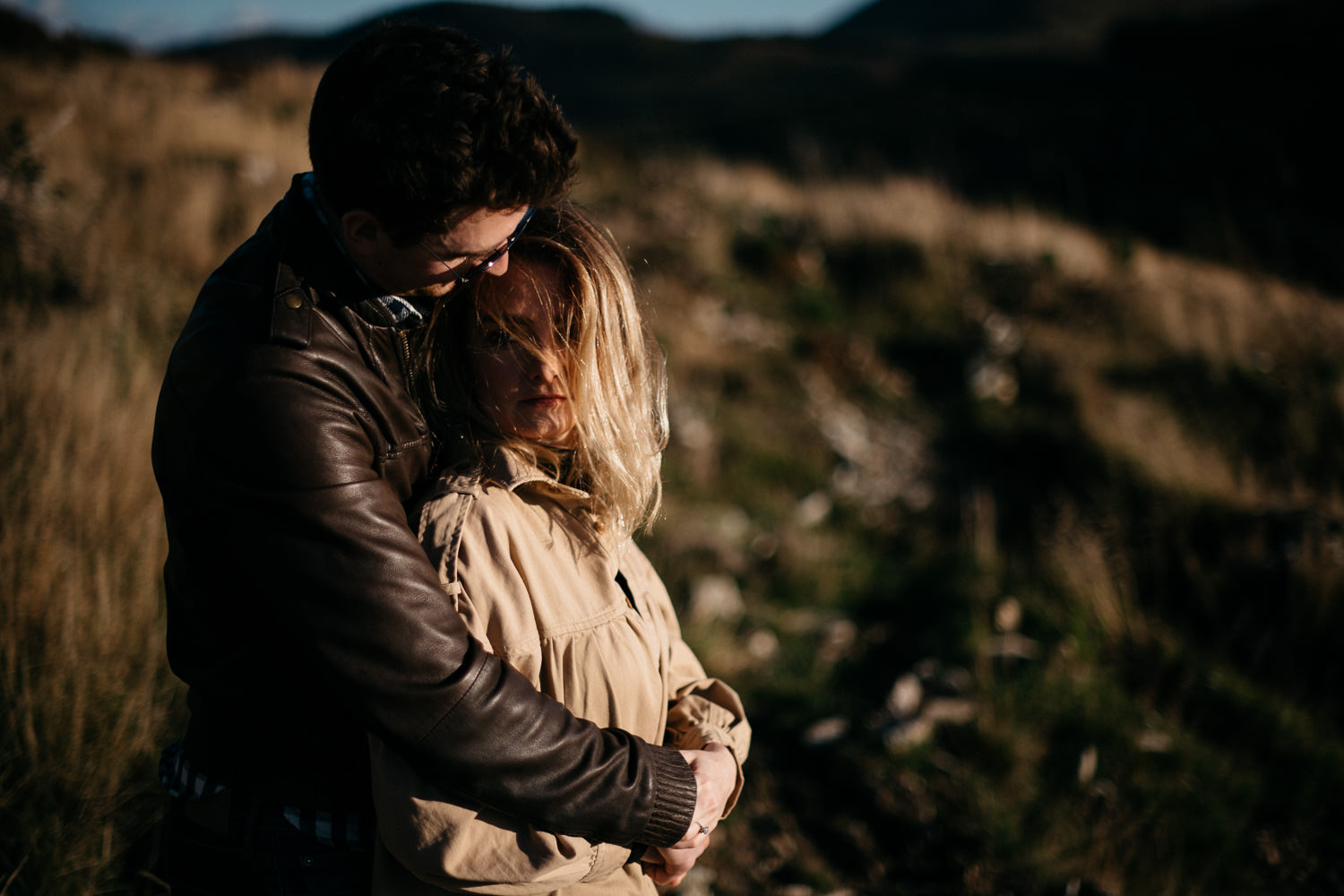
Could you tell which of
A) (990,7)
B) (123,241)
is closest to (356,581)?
(123,241)

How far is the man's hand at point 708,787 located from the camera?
1.32 m

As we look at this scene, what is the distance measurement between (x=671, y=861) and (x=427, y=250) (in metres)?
1.15

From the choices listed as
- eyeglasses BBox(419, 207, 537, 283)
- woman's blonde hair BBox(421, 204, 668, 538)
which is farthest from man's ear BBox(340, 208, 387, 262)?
woman's blonde hair BBox(421, 204, 668, 538)

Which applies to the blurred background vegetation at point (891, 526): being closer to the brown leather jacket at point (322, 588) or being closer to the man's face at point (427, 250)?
the man's face at point (427, 250)

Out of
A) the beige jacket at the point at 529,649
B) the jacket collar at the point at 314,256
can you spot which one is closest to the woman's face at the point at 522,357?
the beige jacket at the point at 529,649

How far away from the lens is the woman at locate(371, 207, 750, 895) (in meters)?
1.17

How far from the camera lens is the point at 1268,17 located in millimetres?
24891

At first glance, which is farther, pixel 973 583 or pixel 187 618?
pixel 973 583

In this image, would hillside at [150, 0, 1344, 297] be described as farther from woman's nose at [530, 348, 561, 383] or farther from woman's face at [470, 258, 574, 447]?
woman's nose at [530, 348, 561, 383]

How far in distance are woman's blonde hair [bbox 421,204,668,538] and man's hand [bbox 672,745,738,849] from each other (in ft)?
1.48

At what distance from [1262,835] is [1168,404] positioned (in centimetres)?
431

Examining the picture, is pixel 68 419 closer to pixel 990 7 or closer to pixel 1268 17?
pixel 1268 17

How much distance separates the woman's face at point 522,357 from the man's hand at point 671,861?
0.80m

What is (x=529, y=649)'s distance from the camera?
122cm
